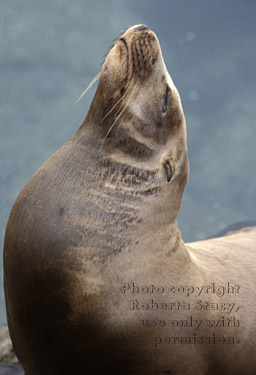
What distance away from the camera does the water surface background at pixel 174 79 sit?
5.79m

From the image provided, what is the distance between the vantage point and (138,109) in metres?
2.29

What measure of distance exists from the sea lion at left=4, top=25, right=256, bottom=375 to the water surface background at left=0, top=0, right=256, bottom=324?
3.13 meters

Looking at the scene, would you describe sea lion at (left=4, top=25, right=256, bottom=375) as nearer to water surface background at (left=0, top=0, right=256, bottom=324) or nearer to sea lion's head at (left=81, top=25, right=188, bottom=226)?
sea lion's head at (left=81, top=25, right=188, bottom=226)

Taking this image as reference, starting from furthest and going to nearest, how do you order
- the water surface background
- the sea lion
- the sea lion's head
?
the water surface background < the sea lion's head < the sea lion

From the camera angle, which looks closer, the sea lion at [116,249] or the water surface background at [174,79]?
the sea lion at [116,249]

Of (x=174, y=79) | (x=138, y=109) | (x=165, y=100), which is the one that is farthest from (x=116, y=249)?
(x=174, y=79)

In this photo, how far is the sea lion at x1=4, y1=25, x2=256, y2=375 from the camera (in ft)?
6.80

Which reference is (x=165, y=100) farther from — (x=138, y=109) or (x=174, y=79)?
(x=174, y=79)

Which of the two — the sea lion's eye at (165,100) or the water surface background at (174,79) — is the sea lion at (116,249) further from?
the water surface background at (174,79)

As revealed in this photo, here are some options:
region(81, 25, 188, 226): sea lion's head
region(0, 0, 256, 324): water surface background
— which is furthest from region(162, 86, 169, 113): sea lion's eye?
region(0, 0, 256, 324): water surface background

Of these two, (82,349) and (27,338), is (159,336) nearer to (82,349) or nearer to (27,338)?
(82,349)

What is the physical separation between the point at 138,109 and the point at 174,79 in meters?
4.38

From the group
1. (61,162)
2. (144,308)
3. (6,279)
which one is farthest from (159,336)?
(61,162)

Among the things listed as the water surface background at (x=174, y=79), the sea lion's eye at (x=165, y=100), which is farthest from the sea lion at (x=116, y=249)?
the water surface background at (x=174, y=79)
